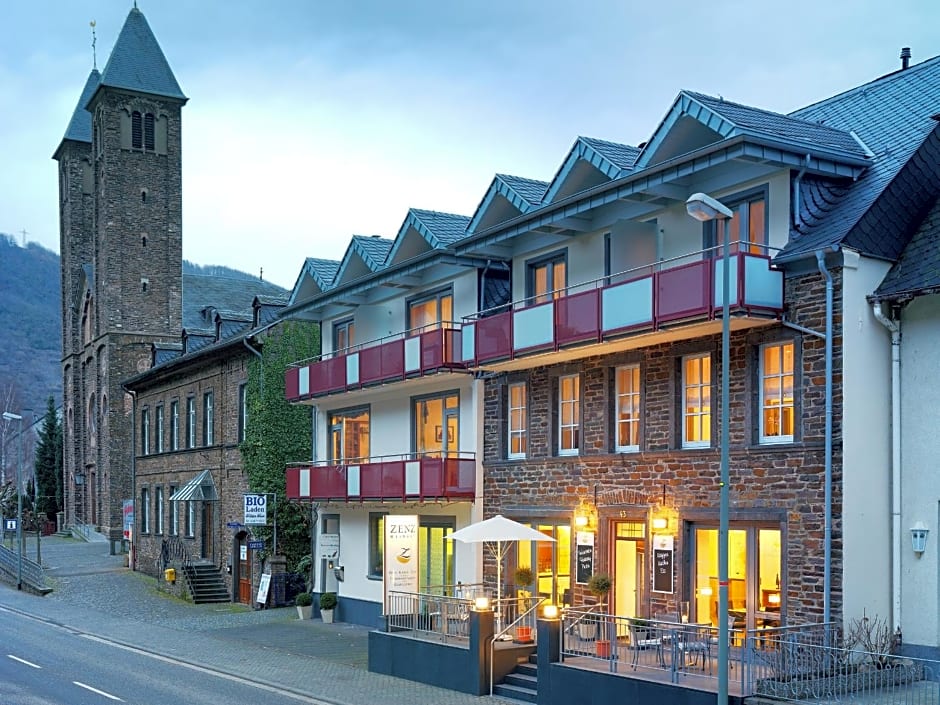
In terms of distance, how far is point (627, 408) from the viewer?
2219 centimetres

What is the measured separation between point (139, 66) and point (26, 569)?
95.9 feet

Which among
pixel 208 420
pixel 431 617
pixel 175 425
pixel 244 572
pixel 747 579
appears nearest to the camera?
pixel 747 579

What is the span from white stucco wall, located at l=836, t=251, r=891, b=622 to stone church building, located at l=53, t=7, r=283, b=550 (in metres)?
42.8

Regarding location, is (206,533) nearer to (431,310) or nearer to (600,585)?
(431,310)

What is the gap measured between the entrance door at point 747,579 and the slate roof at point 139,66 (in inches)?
1944

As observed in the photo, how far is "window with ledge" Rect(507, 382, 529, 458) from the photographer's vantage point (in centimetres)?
2511

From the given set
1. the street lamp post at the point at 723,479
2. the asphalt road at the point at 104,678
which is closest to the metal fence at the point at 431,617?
the asphalt road at the point at 104,678

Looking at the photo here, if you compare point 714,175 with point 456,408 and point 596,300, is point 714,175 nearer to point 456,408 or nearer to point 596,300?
point 596,300

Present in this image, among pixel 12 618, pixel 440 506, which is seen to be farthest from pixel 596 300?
pixel 12 618

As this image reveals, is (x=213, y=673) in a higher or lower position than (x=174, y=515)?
lower

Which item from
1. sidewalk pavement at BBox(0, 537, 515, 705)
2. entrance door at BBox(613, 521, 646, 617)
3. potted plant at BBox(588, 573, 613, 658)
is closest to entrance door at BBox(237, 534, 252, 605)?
sidewalk pavement at BBox(0, 537, 515, 705)

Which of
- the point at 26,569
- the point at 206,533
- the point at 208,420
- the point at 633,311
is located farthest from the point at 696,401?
the point at 26,569

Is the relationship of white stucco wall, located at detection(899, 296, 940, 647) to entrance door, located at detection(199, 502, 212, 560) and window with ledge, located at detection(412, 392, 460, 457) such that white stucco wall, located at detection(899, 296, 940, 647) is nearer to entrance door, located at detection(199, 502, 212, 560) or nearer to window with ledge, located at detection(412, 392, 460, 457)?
window with ledge, located at detection(412, 392, 460, 457)

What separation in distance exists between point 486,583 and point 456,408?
Result: 4.13m
